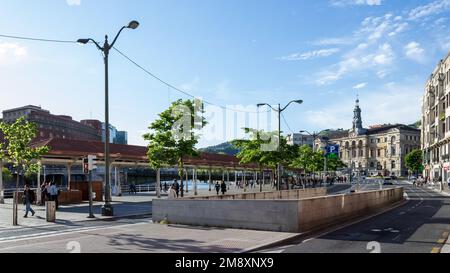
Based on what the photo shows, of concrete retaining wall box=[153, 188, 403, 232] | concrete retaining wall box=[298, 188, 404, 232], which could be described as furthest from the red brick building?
concrete retaining wall box=[153, 188, 403, 232]

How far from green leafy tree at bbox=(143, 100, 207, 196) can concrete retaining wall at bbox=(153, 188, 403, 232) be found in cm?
1822

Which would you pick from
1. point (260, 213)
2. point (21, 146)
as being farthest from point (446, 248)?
point (21, 146)

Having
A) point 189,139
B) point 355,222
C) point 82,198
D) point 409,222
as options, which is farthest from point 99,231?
point 189,139

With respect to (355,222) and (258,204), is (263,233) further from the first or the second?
(355,222)

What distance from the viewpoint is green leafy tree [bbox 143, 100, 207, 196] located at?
37188 millimetres

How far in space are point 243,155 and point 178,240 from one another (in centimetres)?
4346

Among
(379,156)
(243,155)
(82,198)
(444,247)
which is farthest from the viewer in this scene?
(379,156)

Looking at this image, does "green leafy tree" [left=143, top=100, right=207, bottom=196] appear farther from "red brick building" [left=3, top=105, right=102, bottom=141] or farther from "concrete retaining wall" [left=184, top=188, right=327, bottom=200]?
"red brick building" [left=3, top=105, right=102, bottom=141]

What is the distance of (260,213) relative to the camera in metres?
15.9

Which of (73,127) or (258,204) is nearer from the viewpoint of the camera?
(258,204)

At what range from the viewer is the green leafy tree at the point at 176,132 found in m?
37.2

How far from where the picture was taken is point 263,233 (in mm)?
14992

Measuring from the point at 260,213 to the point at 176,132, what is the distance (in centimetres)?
2225

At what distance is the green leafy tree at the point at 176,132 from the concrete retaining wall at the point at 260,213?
717 inches
